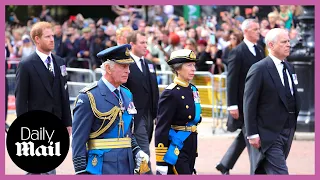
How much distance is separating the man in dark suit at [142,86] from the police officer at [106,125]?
3286 millimetres

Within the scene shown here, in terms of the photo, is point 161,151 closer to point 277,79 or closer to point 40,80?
point 277,79

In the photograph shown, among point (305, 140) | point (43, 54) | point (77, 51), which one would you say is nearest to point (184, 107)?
point (43, 54)

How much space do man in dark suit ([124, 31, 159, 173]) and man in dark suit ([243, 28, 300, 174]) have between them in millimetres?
1712

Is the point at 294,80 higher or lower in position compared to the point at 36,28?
lower

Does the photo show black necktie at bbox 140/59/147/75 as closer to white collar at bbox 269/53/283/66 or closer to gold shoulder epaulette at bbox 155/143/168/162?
white collar at bbox 269/53/283/66

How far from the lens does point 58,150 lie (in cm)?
840

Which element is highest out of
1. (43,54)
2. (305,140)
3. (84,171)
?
(43,54)

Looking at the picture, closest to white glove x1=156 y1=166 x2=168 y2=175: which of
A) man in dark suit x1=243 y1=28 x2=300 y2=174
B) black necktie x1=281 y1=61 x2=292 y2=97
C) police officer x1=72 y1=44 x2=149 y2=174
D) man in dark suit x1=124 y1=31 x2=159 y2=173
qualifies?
man in dark suit x1=243 y1=28 x2=300 y2=174

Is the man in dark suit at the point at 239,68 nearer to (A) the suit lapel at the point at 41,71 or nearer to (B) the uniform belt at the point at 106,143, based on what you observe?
(A) the suit lapel at the point at 41,71

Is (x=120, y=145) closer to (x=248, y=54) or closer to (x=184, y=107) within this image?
(x=184, y=107)

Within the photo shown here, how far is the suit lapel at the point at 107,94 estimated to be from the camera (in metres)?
7.61

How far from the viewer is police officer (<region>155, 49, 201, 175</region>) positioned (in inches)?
Answer: 359

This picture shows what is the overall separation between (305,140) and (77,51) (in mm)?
8778

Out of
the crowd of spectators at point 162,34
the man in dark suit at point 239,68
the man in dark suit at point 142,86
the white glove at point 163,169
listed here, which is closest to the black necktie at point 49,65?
the man in dark suit at point 142,86
